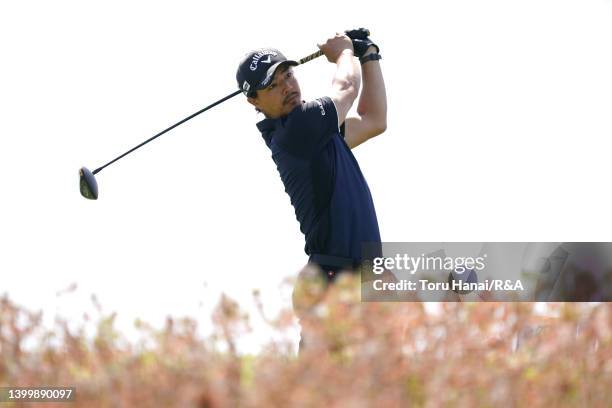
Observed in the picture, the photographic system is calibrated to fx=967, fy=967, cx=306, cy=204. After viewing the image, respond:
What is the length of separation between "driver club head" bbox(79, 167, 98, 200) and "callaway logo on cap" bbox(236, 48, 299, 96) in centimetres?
224

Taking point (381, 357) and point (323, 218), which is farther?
point (323, 218)

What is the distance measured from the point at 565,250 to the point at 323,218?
2660 mm

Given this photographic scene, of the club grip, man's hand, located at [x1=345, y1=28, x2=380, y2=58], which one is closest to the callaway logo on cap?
man's hand, located at [x1=345, y1=28, x2=380, y2=58]

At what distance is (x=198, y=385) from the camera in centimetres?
341

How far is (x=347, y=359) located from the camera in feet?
12.9

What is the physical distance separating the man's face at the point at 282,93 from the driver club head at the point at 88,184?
2337 mm

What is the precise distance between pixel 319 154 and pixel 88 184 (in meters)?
2.84

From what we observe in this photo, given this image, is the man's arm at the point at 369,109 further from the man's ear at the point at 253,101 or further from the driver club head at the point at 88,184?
the driver club head at the point at 88,184

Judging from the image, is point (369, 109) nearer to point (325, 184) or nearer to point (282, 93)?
point (282, 93)

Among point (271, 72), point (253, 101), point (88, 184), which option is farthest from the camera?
point (88, 184)

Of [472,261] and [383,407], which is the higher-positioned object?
[472,261]

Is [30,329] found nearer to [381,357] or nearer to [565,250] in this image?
[381,357]

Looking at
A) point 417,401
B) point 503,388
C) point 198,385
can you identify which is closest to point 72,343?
point 198,385

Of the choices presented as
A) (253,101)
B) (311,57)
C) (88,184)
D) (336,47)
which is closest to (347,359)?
(253,101)
